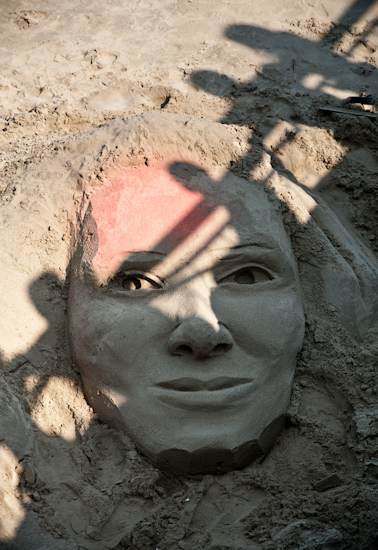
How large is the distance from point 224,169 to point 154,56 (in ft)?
5.33

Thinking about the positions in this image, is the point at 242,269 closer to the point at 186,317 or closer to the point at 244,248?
the point at 244,248

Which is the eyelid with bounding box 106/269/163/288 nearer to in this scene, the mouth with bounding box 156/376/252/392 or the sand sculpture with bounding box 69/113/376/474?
the sand sculpture with bounding box 69/113/376/474

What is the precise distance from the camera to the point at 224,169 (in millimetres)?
3748

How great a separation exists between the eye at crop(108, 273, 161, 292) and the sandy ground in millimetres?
414

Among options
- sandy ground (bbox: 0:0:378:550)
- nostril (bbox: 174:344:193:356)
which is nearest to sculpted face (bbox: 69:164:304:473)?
nostril (bbox: 174:344:193:356)

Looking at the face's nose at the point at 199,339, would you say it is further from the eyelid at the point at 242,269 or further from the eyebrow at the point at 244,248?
the eyebrow at the point at 244,248

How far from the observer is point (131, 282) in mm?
3439

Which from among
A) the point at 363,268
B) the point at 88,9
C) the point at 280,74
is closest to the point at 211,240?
the point at 363,268

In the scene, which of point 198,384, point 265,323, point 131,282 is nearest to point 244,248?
point 265,323

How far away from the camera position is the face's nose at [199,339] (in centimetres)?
310

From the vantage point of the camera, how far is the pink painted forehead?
3.39 meters

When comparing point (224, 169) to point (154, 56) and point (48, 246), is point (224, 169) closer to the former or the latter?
point (48, 246)

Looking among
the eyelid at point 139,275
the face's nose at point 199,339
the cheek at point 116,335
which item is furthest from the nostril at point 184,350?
the eyelid at point 139,275

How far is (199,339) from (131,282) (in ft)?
1.95
